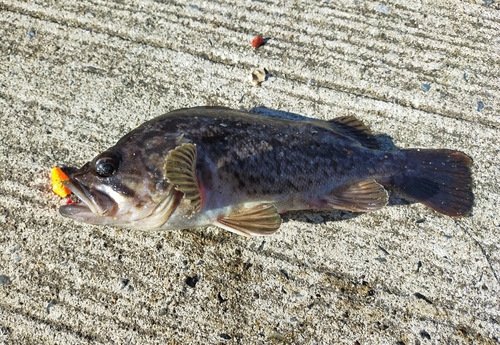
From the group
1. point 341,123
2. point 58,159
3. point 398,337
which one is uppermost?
point 341,123

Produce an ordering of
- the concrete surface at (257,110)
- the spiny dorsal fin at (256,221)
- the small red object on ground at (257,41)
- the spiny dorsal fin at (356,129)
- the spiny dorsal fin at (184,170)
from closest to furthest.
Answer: the spiny dorsal fin at (184,170)
the spiny dorsal fin at (256,221)
the concrete surface at (257,110)
the spiny dorsal fin at (356,129)
the small red object on ground at (257,41)

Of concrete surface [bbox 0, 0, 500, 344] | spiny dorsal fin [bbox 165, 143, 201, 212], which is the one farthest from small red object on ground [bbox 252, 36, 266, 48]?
spiny dorsal fin [bbox 165, 143, 201, 212]

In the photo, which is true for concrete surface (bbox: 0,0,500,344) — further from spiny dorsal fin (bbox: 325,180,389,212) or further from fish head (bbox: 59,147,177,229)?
fish head (bbox: 59,147,177,229)

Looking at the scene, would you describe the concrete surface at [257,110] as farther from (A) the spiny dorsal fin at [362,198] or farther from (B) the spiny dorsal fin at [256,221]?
(B) the spiny dorsal fin at [256,221]

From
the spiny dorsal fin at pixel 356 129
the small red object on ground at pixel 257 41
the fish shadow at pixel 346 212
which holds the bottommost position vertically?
the fish shadow at pixel 346 212

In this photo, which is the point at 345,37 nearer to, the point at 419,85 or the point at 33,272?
the point at 419,85

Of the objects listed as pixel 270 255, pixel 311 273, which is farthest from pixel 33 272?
pixel 311 273

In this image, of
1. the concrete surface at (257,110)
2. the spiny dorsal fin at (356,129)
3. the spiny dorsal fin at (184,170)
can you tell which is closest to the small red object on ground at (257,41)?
the concrete surface at (257,110)
